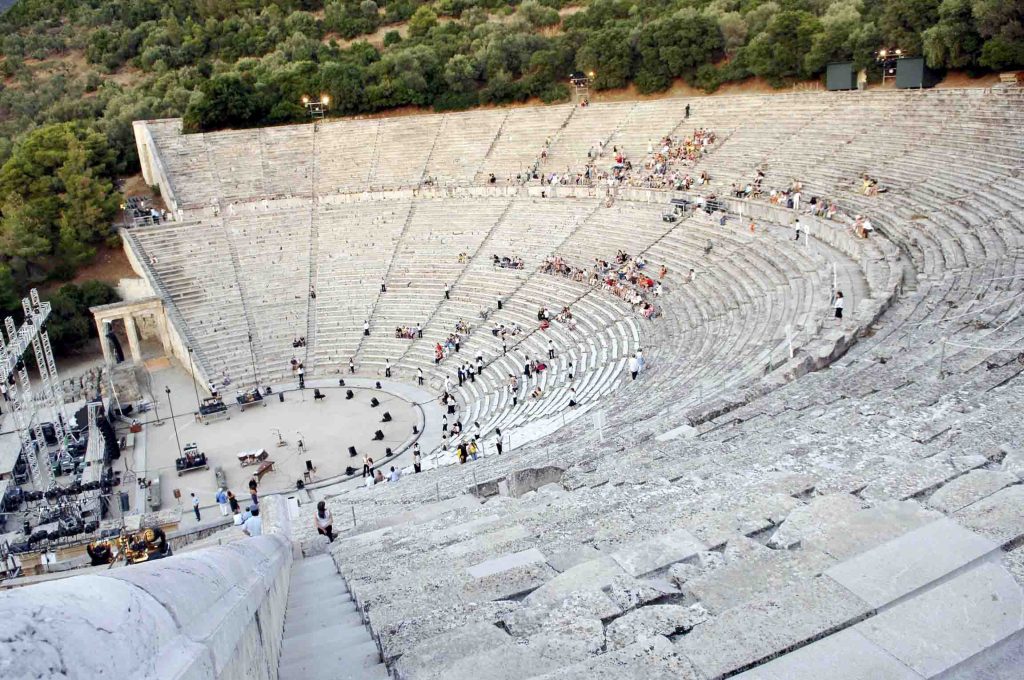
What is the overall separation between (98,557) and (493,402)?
10844 mm

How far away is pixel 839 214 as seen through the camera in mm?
21672

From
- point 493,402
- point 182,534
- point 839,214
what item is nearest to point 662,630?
point 182,534

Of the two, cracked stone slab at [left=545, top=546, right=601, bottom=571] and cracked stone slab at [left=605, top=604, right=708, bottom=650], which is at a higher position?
cracked stone slab at [left=605, top=604, right=708, bottom=650]

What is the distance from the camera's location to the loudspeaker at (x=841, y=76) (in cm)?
3048

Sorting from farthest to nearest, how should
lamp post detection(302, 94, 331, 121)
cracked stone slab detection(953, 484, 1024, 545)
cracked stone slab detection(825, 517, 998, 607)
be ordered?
lamp post detection(302, 94, 331, 121)
cracked stone slab detection(953, 484, 1024, 545)
cracked stone slab detection(825, 517, 998, 607)

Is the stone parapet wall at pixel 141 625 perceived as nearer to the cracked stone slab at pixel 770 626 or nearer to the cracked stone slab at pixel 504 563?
the cracked stone slab at pixel 770 626

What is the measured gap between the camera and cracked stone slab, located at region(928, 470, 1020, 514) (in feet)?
14.2

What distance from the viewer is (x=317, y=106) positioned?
3931cm

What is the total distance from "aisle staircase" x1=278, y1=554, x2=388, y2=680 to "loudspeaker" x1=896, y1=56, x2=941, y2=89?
92.3 ft

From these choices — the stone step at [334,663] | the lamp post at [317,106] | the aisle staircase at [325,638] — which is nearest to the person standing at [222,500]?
the aisle staircase at [325,638]

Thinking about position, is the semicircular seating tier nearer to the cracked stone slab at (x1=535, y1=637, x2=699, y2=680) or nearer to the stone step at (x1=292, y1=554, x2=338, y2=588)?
the cracked stone slab at (x1=535, y1=637, x2=699, y2=680)

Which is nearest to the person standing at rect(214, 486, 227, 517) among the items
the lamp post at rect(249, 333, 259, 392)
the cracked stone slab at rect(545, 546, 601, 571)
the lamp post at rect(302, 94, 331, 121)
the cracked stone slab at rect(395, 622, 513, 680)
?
the lamp post at rect(249, 333, 259, 392)

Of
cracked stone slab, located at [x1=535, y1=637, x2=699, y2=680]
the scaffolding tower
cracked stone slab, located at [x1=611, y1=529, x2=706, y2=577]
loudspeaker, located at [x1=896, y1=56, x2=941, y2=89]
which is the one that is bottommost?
the scaffolding tower

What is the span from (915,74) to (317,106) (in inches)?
975
